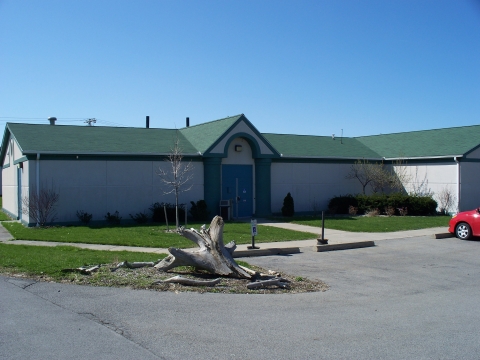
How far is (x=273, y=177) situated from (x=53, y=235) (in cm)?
1212

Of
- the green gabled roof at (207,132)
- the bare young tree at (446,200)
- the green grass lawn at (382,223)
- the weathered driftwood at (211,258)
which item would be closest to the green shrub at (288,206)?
the green grass lawn at (382,223)

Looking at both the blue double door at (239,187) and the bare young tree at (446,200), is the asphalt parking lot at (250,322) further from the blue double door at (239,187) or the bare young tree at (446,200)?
the bare young tree at (446,200)

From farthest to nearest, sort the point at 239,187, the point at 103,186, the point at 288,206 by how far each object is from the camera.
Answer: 1. the point at 288,206
2. the point at 239,187
3. the point at 103,186

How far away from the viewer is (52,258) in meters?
12.2

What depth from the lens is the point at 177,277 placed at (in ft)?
32.4

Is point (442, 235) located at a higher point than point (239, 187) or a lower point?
lower

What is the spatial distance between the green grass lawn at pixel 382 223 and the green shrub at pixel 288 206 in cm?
150

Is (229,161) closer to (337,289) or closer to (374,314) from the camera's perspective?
(337,289)

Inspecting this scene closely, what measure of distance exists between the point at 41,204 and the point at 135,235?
16.1 feet

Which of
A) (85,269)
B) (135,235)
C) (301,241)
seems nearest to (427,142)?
(301,241)

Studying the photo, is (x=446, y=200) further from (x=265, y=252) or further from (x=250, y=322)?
(x=250, y=322)

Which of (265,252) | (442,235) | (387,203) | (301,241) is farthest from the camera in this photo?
(387,203)

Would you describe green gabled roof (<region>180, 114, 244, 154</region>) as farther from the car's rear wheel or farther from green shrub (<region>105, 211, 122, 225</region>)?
the car's rear wheel

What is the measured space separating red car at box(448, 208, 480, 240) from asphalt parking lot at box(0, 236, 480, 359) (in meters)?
6.96
